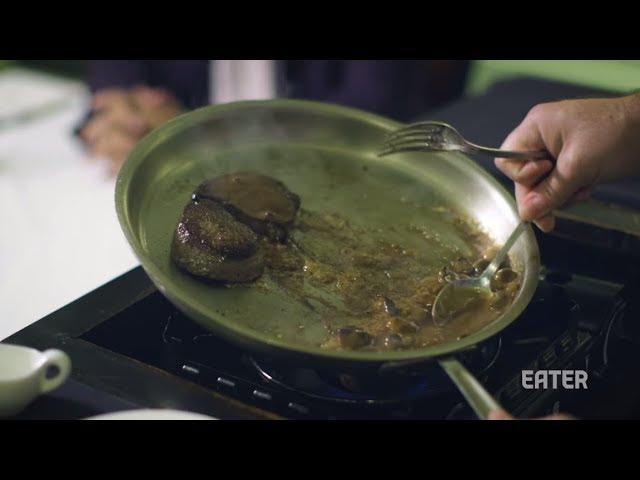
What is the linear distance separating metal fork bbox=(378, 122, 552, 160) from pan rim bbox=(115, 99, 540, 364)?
100mm

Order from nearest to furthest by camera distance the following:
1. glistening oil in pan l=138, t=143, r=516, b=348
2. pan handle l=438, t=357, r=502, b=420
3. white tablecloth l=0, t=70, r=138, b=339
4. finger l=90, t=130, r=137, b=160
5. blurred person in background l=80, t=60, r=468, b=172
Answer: pan handle l=438, t=357, r=502, b=420 → glistening oil in pan l=138, t=143, r=516, b=348 → white tablecloth l=0, t=70, r=138, b=339 → finger l=90, t=130, r=137, b=160 → blurred person in background l=80, t=60, r=468, b=172

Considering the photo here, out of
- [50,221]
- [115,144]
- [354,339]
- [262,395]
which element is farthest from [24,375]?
[115,144]

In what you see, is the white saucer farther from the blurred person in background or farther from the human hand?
the blurred person in background

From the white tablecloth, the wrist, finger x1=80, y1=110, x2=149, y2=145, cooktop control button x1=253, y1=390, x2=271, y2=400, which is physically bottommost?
the white tablecloth

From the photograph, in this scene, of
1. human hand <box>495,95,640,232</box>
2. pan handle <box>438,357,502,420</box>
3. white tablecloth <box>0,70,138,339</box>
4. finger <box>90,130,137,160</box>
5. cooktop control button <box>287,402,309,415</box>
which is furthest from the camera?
finger <box>90,130,137,160</box>

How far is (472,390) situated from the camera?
92cm

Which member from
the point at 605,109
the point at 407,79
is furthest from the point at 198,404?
the point at 407,79

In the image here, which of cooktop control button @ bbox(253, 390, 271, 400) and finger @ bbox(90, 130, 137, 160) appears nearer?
cooktop control button @ bbox(253, 390, 271, 400)

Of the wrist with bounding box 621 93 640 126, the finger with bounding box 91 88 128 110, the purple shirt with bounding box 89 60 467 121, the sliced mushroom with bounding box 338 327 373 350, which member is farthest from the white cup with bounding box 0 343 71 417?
the purple shirt with bounding box 89 60 467 121

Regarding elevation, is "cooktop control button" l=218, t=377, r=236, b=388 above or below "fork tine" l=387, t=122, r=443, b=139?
below

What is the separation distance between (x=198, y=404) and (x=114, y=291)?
0.33 m

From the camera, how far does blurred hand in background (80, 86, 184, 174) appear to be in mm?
2521

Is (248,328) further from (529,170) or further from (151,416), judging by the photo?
(529,170)

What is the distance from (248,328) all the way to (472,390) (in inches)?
11.4
